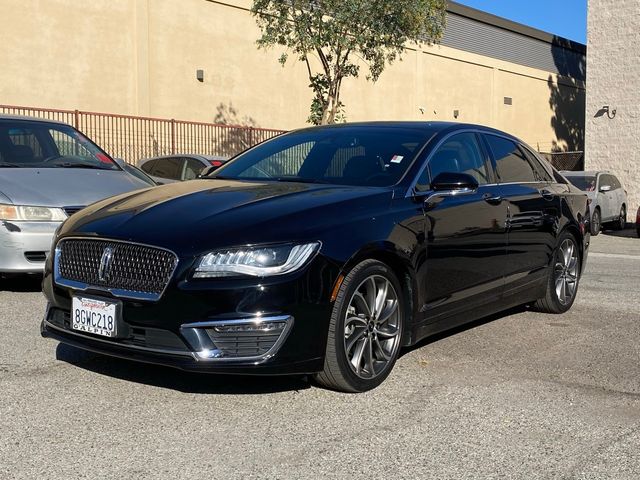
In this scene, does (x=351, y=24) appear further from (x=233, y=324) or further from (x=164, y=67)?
(x=233, y=324)

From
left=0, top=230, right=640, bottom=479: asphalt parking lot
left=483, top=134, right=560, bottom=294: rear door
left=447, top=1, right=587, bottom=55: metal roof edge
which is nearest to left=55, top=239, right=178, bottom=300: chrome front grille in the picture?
left=0, top=230, right=640, bottom=479: asphalt parking lot

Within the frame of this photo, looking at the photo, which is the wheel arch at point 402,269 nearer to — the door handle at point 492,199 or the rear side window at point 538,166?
the door handle at point 492,199

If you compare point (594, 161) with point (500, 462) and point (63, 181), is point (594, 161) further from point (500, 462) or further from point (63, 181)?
point (500, 462)

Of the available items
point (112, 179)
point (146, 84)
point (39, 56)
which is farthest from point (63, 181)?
point (146, 84)

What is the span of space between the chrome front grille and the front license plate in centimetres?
8

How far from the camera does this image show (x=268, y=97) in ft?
88.5

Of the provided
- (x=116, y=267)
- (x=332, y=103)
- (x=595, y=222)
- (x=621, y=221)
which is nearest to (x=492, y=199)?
(x=116, y=267)

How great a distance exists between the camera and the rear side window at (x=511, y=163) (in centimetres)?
633

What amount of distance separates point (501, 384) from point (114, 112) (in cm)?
1893

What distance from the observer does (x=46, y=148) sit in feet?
28.4

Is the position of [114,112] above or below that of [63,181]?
above

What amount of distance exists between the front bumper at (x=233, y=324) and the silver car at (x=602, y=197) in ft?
50.4

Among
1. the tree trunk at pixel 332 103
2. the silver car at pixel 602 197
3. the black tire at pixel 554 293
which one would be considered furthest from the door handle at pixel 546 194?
the tree trunk at pixel 332 103

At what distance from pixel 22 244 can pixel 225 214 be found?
349 cm
